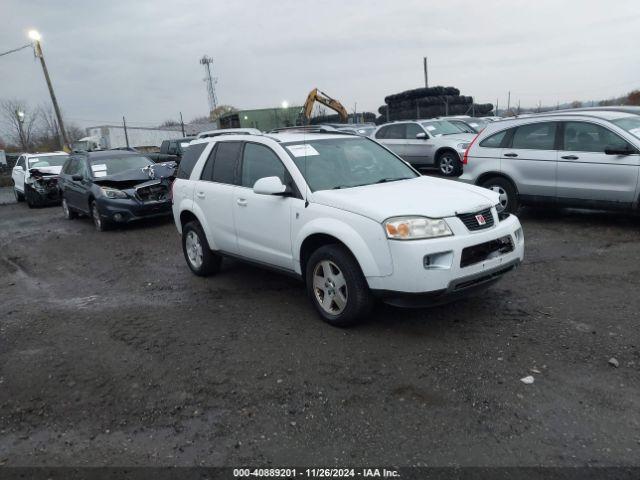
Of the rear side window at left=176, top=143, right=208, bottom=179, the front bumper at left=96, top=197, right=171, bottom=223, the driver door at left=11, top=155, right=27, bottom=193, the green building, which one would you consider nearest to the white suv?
the rear side window at left=176, top=143, right=208, bottom=179

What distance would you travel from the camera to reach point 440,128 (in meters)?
15.2

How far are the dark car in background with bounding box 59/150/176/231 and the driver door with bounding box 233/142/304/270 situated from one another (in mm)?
5755

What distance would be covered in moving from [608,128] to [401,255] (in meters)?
5.02

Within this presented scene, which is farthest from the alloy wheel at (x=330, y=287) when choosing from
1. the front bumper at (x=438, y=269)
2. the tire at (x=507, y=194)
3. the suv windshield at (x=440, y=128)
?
the suv windshield at (x=440, y=128)

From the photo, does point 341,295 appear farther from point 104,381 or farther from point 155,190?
point 155,190

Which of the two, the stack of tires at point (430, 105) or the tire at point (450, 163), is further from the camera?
the stack of tires at point (430, 105)

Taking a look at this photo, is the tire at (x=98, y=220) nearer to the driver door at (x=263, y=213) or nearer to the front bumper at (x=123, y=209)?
the front bumper at (x=123, y=209)

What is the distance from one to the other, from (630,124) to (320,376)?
20.5ft

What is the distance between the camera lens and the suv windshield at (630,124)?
23.4 ft

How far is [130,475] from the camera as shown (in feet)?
9.48

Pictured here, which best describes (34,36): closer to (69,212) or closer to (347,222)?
(69,212)

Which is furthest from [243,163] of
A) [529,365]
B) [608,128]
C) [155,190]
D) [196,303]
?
[155,190]

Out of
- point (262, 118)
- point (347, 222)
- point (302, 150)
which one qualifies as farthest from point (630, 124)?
point (262, 118)

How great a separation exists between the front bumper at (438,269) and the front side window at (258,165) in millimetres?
1630
